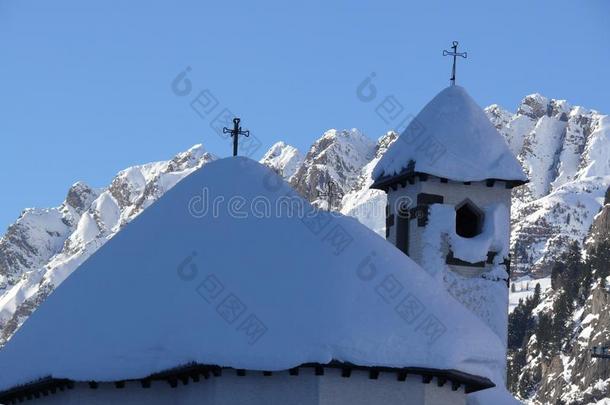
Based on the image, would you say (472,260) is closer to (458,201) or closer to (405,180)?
(458,201)

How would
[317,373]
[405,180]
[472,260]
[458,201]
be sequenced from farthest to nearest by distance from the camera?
[405,180], [458,201], [472,260], [317,373]

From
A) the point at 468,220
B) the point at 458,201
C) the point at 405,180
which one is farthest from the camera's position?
the point at 468,220

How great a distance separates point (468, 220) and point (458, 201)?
1.20m

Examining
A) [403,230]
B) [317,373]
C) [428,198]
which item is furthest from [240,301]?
[403,230]

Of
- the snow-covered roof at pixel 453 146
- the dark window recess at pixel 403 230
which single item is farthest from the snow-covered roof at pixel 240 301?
the dark window recess at pixel 403 230

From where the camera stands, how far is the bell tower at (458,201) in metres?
35.3

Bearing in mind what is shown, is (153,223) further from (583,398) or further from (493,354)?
(583,398)

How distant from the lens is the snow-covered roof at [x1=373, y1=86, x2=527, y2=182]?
3544cm

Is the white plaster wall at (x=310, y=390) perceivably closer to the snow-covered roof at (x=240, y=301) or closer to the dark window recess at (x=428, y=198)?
the snow-covered roof at (x=240, y=301)

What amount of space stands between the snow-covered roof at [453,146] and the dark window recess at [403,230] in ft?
3.67

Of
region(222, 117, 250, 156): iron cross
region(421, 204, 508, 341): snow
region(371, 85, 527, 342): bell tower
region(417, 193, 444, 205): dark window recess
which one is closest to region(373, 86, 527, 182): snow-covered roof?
region(371, 85, 527, 342): bell tower

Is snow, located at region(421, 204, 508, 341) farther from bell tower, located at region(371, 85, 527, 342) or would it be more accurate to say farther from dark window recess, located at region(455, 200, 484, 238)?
dark window recess, located at region(455, 200, 484, 238)

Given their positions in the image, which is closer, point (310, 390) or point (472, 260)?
point (310, 390)

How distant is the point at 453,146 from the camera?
35.8m
